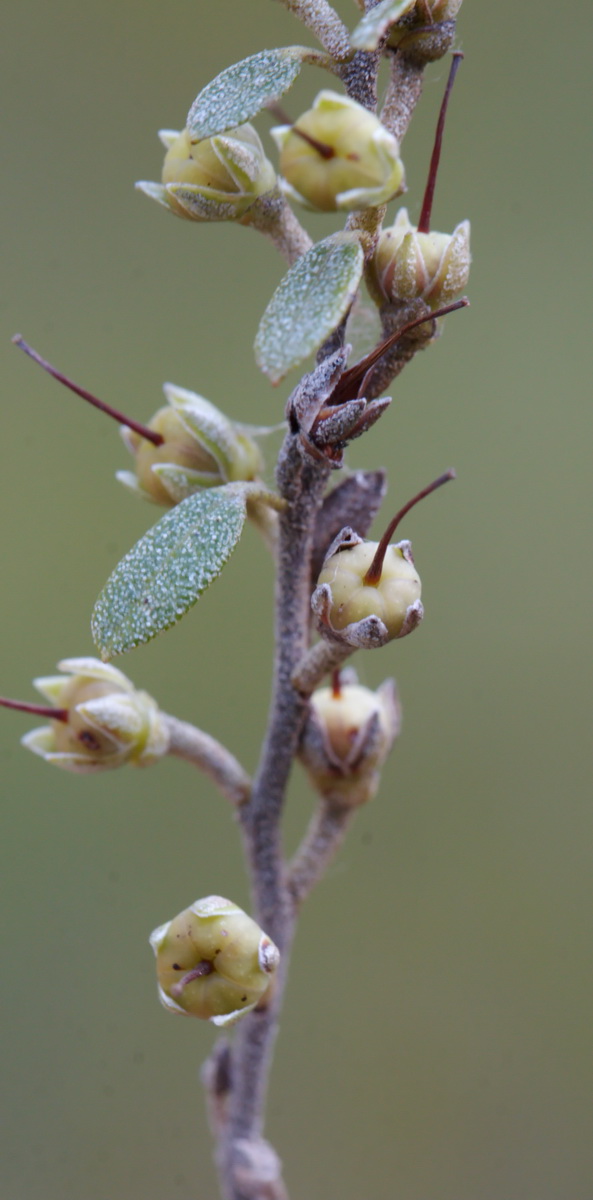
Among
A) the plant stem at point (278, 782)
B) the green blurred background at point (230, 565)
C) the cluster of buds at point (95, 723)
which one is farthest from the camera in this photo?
the green blurred background at point (230, 565)

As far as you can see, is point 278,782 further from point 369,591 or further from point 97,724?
point 369,591

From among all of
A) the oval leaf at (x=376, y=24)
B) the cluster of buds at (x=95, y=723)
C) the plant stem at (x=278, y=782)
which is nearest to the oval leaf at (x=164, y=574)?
the plant stem at (x=278, y=782)

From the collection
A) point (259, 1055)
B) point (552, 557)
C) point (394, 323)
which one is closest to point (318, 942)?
point (552, 557)

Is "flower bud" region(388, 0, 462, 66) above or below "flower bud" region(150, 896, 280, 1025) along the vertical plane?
above

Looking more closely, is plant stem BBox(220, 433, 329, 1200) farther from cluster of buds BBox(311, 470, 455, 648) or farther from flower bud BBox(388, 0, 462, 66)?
flower bud BBox(388, 0, 462, 66)

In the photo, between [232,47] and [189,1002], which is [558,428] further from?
[189,1002]

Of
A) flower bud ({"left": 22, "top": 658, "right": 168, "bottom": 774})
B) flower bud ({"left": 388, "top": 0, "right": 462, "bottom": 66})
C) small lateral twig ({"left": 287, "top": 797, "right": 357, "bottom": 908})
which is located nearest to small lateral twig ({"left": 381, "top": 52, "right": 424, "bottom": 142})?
flower bud ({"left": 388, "top": 0, "right": 462, "bottom": 66})

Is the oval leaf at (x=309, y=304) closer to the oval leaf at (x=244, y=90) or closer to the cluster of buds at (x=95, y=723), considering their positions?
the oval leaf at (x=244, y=90)
